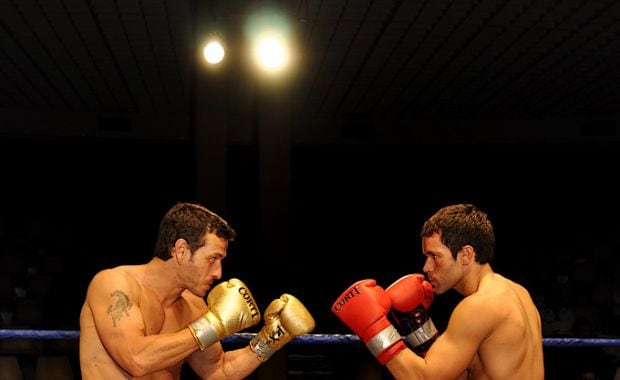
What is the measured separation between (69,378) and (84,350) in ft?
13.1

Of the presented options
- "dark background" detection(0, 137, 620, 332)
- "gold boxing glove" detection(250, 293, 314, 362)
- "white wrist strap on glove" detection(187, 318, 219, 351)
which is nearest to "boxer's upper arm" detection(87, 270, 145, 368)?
"white wrist strap on glove" detection(187, 318, 219, 351)

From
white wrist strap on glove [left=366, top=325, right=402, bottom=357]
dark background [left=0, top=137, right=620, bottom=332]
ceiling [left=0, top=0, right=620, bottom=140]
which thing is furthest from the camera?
dark background [left=0, top=137, right=620, bottom=332]

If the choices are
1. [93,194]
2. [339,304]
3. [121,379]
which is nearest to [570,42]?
[339,304]

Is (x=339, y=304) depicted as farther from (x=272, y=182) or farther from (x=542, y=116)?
(x=542, y=116)

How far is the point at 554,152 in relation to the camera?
1016cm

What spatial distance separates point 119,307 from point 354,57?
5.07m

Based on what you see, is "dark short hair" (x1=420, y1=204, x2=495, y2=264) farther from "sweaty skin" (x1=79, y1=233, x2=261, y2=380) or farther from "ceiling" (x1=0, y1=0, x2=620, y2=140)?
"ceiling" (x1=0, y1=0, x2=620, y2=140)

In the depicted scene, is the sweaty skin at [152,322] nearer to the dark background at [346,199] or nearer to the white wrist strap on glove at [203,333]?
the white wrist strap on glove at [203,333]

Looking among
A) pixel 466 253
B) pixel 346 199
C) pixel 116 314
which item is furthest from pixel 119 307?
pixel 346 199

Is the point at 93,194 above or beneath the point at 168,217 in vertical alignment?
above

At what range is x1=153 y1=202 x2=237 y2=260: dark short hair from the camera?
280cm

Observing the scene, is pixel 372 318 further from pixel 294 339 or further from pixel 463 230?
pixel 294 339

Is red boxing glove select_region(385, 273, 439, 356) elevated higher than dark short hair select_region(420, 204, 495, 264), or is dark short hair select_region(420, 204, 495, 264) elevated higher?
dark short hair select_region(420, 204, 495, 264)

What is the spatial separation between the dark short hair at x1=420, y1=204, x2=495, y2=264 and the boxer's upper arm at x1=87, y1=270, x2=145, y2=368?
3.38 ft
